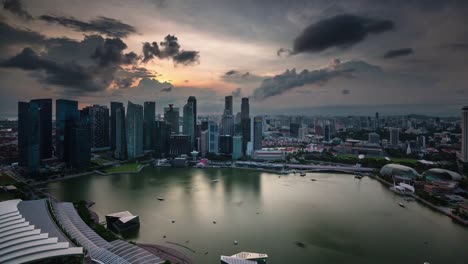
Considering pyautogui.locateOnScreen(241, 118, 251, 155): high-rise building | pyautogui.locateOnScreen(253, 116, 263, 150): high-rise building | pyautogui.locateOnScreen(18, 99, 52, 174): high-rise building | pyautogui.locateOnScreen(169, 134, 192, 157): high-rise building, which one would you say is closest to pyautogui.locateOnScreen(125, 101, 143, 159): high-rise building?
pyautogui.locateOnScreen(169, 134, 192, 157): high-rise building

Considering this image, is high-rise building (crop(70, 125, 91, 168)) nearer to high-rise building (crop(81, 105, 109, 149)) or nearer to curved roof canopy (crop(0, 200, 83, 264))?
high-rise building (crop(81, 105, 109, 149))

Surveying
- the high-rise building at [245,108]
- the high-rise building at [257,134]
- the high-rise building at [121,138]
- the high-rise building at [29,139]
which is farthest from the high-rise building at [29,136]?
the high-rise building at [245,108]

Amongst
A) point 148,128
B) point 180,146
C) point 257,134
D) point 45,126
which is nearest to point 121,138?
point 148,128

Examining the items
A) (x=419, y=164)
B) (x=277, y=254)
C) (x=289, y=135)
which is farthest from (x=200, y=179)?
(x=289, y=135)

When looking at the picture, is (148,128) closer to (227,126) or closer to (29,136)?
(227,126)

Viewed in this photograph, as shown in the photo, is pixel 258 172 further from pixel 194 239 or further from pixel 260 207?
pixel 194 239

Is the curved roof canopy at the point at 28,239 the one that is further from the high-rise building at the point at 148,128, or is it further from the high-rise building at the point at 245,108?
the high-rise building at the point at 245,108
